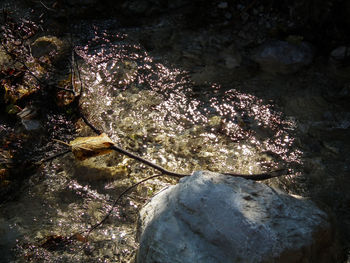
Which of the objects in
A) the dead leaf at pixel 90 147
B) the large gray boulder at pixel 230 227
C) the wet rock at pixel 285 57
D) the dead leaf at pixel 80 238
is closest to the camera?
the large gray boulder at pixel 230 227

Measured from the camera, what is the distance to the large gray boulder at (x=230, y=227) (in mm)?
1727

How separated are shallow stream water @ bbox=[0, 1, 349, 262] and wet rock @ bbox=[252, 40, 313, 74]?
128 mm

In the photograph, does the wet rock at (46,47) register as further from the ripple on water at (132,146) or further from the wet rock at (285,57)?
the wet rock at (285,57)

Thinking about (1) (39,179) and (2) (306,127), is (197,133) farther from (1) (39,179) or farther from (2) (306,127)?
(1) (39,179)

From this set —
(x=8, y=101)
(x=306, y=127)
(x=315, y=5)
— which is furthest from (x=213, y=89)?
(x=8, y=101)

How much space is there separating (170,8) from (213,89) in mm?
1498

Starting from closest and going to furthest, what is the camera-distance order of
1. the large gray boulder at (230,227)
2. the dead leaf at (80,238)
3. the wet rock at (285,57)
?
the large gray boulder at (230,227), the dead leaf at (80,238), the wet rock at (285,57)

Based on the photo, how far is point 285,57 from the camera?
351cm

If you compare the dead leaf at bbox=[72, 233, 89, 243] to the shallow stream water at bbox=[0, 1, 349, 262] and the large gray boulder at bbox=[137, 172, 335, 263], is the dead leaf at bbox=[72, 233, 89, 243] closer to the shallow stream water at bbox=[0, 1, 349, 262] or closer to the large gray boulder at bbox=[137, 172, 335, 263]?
the shallow stream water at bbox=[0, 1, 349, 262]

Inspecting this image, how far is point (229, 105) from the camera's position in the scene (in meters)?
3.29

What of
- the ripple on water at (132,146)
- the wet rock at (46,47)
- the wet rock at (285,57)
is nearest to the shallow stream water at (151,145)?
the ripple on water at (132,146)

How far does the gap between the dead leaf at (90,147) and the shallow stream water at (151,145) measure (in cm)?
11

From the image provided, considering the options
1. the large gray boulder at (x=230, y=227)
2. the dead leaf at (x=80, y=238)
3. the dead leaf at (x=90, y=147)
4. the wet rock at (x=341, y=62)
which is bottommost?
the dead leaf at (x=80, y=238)

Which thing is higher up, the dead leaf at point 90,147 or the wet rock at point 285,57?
the wet rock at point 285,57
